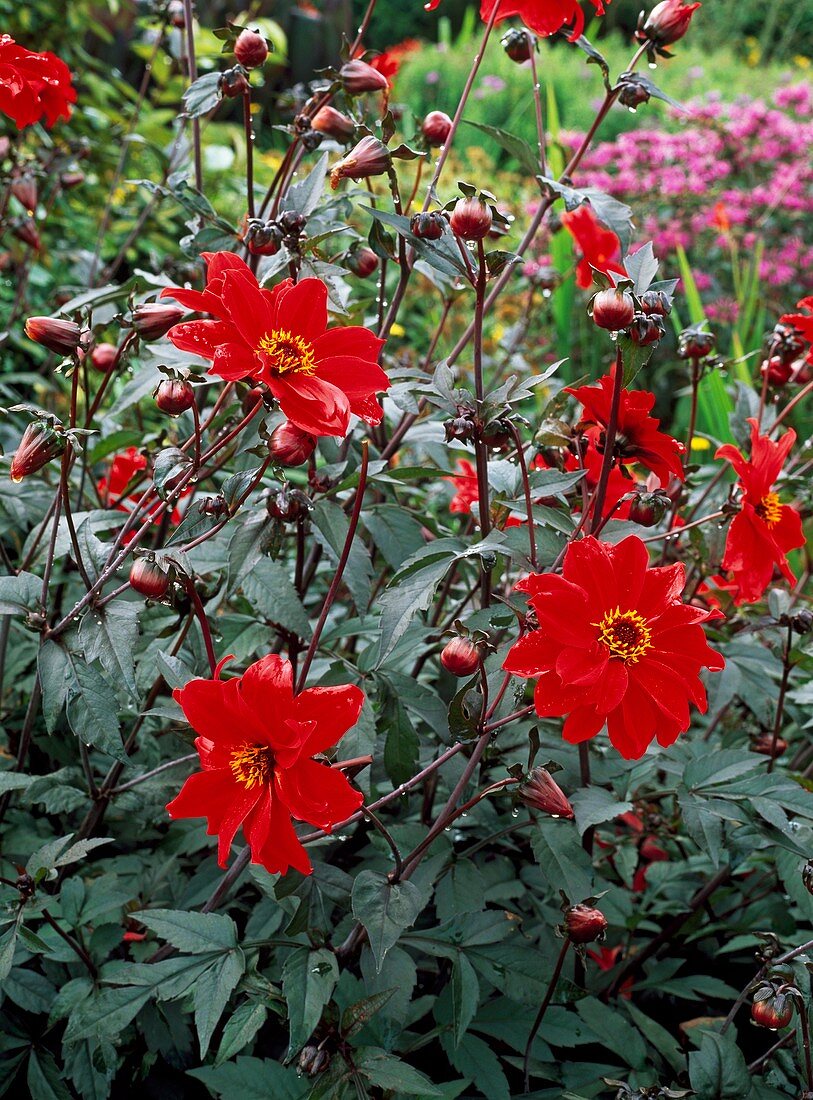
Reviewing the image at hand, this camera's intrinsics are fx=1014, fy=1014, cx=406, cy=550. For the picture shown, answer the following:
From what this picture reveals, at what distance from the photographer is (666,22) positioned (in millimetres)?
1194

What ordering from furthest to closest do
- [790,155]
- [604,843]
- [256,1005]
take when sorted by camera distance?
[790,155], [604,843], [256,1005]

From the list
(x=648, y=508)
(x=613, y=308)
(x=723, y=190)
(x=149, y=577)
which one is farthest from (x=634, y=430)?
(x=723, y=190)

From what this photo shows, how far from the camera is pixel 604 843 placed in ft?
4.76

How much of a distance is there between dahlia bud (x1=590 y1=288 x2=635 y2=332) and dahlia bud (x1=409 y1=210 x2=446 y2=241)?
203mm

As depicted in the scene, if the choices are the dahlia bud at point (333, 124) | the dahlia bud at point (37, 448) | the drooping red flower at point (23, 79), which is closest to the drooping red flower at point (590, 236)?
the dahlia bud at point (333, 124)

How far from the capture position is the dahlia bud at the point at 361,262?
50.0 inches

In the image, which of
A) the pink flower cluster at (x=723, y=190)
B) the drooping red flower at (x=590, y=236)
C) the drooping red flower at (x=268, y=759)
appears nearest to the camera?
the drooping red flower at (x=268, y=759)

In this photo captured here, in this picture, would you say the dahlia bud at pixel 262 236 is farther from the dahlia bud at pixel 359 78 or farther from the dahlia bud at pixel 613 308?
the dahlia bud at pixel 613 308

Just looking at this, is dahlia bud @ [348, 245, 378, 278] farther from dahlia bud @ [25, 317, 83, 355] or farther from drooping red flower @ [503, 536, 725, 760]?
drooping red flower @ [503, 536, 725, 760]

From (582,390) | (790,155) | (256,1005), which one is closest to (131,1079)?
(256,1005)

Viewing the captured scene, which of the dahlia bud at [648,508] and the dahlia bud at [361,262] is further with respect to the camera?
the dahlia bud at [361,262]

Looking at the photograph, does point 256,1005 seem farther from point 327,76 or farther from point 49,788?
point 327,76

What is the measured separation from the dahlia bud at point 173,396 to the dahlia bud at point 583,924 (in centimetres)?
62

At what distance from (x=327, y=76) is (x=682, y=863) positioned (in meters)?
1.15
